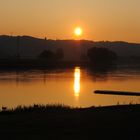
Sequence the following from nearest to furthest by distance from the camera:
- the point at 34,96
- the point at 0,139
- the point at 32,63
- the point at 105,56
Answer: the point at 0,139 → the point at 34,96 → the point at 32,63 → the point at 105,56

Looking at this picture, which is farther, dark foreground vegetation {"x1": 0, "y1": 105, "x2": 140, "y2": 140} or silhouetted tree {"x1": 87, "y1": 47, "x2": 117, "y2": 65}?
silhouetted tree {"x1": 87, "y1": 47, "x2": 117, "y2": 65}

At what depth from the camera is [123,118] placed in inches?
431

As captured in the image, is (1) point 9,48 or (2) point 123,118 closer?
(2) point 123,118

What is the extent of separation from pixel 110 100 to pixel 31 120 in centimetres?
1518

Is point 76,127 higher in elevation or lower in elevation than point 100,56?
higher

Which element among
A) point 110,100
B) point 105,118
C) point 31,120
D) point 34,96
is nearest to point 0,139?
point 31,120

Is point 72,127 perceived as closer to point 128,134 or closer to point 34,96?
point 128,134

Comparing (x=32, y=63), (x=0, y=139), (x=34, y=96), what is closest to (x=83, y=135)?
(x=0, y=139)

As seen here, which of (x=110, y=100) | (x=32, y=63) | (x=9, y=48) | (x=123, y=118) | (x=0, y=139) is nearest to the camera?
(x=0, y=139)

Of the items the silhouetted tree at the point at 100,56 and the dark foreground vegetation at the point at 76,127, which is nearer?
the dark foreground vegetation at the point at 76,127

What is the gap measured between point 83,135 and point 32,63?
262ft

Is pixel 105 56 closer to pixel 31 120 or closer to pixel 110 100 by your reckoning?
pixel 110 100

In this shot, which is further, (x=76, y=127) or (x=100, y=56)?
(x=100, y=56)

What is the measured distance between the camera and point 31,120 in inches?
436
